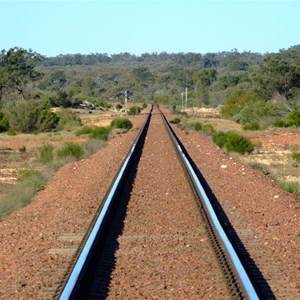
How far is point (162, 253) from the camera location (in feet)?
32.6

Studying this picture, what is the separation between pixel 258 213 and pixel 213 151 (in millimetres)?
14900

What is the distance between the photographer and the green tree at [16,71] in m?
89.1

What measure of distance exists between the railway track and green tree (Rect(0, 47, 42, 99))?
75.4 metres

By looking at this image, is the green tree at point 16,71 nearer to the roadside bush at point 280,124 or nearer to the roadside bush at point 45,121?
the roadside bush at point 45,121

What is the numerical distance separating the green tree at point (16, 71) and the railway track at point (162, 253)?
247 ft

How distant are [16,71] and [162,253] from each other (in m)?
82.5

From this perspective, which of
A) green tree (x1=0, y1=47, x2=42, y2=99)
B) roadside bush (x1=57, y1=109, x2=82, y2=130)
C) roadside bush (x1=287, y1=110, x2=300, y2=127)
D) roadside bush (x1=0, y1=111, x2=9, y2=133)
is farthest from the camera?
green tree (x1=0, y1=47, x2=42, y2=99)

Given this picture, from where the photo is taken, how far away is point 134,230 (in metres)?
11.6

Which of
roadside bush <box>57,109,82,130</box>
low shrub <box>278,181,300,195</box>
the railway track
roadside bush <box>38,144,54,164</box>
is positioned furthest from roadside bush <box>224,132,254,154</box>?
roadside bush <box>57,109,82,130</box>

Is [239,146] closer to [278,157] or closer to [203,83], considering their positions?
[278,157]

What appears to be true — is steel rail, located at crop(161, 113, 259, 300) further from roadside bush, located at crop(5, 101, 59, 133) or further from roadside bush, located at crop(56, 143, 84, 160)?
roadside bush, located at crop(5, 101, 59, 133)

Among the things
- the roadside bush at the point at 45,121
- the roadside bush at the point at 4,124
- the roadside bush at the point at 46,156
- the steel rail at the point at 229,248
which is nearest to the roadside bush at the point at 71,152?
the roadside bush at the point at 46,156

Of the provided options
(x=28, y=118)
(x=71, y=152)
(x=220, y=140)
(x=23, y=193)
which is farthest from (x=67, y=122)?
(x=23, y=193)

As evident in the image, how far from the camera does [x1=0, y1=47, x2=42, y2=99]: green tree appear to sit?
8912 cm
